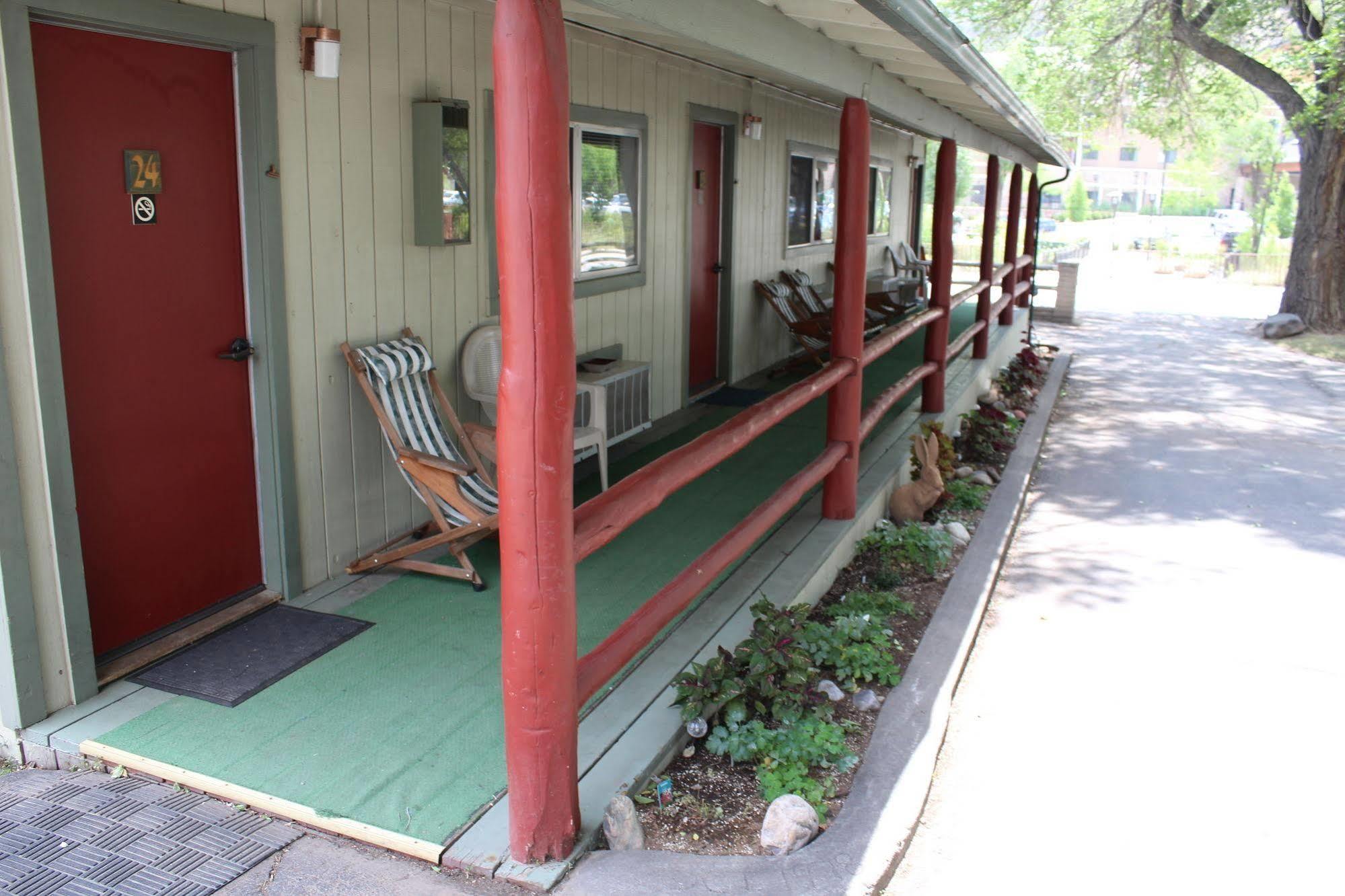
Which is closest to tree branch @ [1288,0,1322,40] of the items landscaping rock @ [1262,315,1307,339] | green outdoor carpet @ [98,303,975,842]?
landscaping rock @ [1262,315,1307,339]

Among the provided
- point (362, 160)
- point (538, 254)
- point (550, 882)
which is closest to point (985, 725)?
point (550, 882)

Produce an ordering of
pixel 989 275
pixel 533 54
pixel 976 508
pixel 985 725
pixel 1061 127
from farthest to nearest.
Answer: pixel 1061 127, pixel 989 275, pixel 976 508, pixel 985 725, pixel 533 54

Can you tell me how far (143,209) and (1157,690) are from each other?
4155 millimetres

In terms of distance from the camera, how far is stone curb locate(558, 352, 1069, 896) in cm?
269

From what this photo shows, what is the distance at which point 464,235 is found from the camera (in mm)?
5070

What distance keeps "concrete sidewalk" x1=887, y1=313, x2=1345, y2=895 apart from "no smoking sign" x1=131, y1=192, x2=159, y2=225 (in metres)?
3.13

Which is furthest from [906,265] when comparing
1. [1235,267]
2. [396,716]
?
[1235,267]

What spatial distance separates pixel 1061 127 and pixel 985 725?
18948mm

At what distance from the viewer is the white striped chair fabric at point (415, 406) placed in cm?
446

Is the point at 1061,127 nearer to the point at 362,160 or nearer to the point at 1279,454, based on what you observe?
the point at 1279,454

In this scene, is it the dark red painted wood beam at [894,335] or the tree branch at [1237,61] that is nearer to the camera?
the dark red painted wood beam at [894,335]

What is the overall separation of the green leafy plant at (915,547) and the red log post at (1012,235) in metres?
7.18

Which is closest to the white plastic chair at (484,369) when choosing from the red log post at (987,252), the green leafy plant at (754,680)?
the green leafy plant at (754,680)

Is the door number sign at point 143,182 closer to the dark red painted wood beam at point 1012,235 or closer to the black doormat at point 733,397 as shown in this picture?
the black doormat at point 733,397
